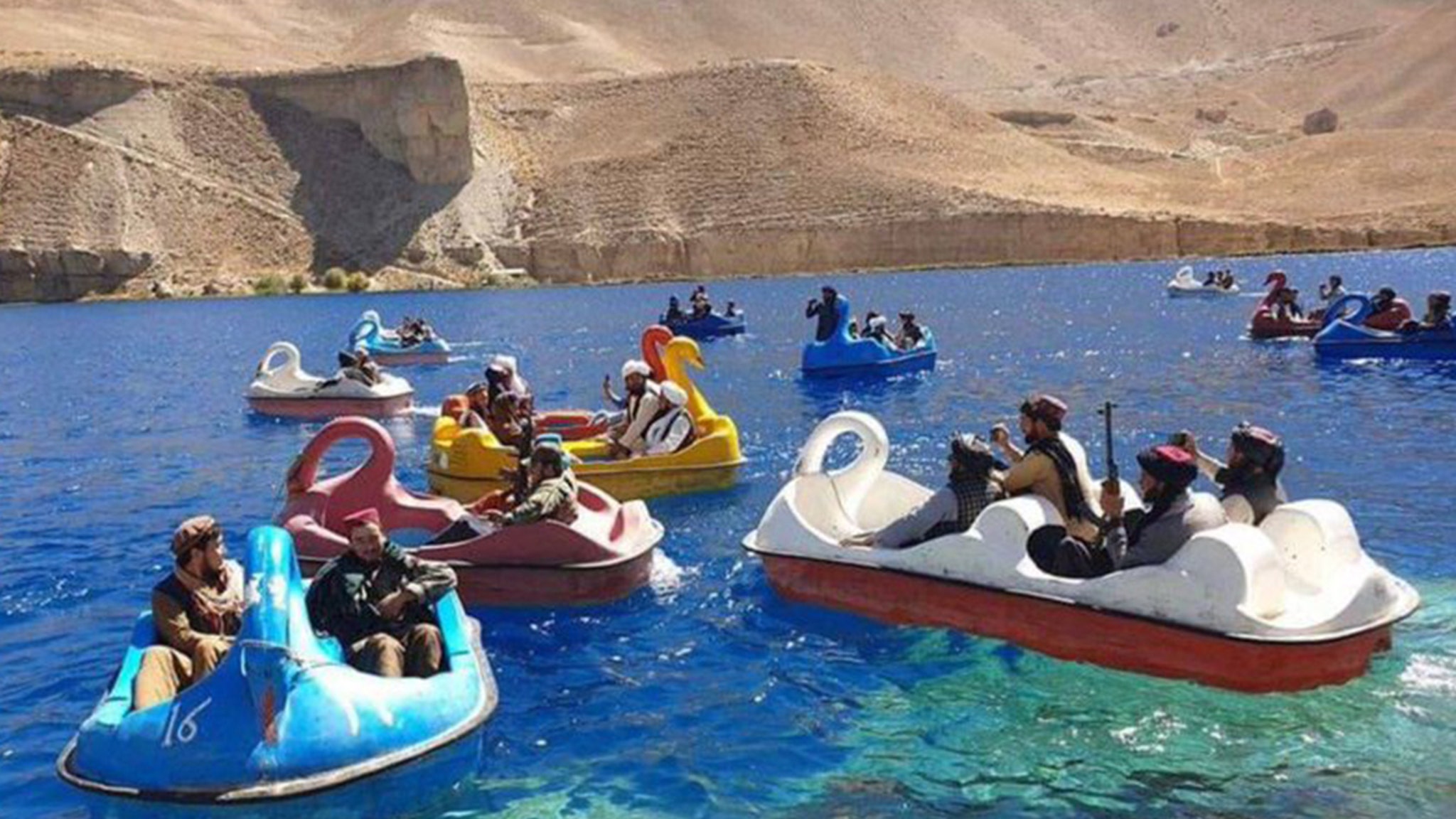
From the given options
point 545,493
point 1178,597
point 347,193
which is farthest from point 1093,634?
point 347,193

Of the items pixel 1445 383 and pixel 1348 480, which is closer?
pixel 1348 480

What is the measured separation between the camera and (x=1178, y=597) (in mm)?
8922

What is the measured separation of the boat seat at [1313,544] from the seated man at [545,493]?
5373 millimetres

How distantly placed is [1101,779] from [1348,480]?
9618mm

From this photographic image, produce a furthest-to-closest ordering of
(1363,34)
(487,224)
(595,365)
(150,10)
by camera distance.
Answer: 1. (1363,34)
2. (150,10)
3. (487,224)
4. (595,365)

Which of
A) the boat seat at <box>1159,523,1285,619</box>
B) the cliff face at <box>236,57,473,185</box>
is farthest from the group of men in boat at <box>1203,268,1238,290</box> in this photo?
the cliff face at <box>236,57,473,185</box>

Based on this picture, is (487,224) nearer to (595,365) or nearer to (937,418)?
(595,365)

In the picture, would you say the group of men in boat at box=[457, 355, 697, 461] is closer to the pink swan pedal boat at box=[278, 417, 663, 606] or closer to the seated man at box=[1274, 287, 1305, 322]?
the pink swan pedal boat at box=[278, 417, 663, 606]

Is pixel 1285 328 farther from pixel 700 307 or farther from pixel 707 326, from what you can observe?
pixel 700 307

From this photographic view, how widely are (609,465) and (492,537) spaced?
4.40 meters

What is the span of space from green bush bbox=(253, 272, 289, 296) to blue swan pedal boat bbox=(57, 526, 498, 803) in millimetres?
84305

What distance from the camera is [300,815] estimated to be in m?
7.43

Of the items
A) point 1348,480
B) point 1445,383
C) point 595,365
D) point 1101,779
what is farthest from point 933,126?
point 1101,779

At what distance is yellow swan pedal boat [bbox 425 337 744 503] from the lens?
51.8 ft
